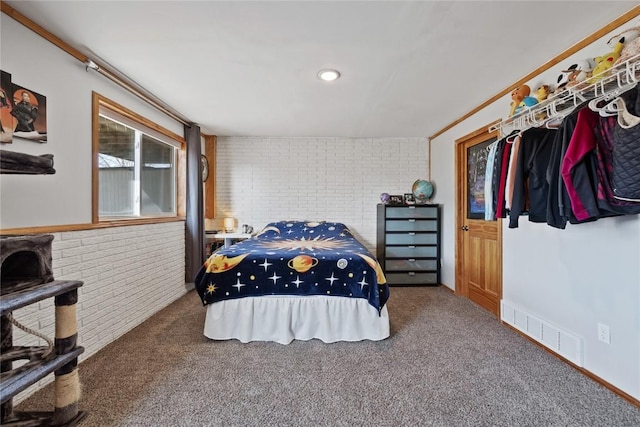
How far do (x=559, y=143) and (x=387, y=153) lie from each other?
2.77m

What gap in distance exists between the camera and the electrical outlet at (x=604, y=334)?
5.48 feet

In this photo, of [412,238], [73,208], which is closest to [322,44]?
[73,208]

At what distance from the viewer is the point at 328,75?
2.26m

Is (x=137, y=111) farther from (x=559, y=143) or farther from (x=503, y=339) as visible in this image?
(x=503, y=339)

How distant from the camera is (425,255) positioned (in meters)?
3.91

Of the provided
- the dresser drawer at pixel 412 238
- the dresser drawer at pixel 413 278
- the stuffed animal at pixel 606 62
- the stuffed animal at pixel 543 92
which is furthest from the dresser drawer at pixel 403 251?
the stuffed animal at pixel 606 62

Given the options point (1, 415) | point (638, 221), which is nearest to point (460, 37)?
point (638, 221)

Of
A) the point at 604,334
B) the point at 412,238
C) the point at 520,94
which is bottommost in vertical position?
the point at 604,334

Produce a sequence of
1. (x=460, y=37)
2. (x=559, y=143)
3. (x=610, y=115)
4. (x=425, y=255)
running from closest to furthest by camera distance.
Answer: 1. (x=610, y=115)
2. (x=559, y=143)
3. (x=460, y=37)
4. (x=425, y=255)

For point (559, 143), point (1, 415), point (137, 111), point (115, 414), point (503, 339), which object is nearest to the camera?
point (1, 415)

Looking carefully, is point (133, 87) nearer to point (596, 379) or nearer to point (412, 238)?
point (412, 238)

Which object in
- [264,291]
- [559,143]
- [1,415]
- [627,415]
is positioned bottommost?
[627,415]

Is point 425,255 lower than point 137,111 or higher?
lower

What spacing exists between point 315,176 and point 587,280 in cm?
323
